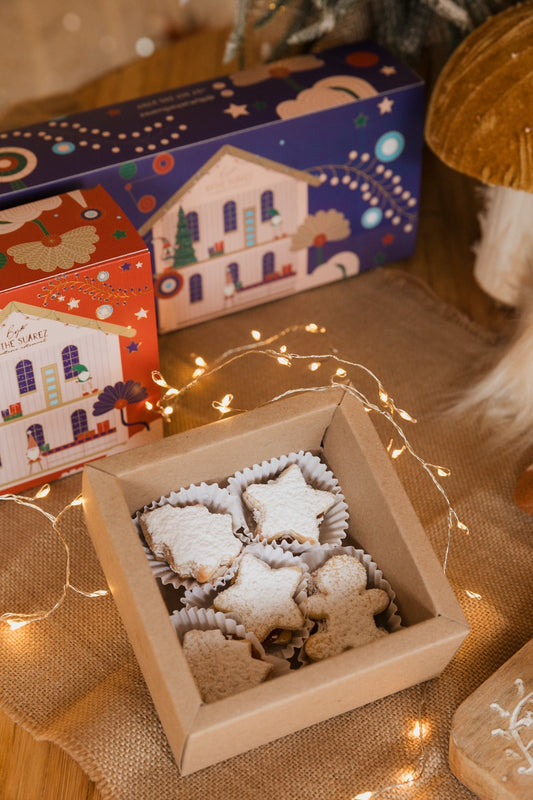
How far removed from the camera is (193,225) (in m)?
1.19

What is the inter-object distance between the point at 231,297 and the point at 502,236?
1.31 feet

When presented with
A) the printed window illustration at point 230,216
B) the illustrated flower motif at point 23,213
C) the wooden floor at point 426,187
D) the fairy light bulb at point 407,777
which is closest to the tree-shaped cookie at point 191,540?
the fairy light bulb at point 407,777

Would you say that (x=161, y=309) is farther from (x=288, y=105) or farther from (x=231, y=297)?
(x=288, y=105)

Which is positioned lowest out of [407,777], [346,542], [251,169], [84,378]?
[407,777]

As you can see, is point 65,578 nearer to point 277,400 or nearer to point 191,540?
point 191,540

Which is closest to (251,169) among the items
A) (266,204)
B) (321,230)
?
(266,204)

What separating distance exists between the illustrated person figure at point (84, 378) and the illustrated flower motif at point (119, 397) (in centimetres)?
2

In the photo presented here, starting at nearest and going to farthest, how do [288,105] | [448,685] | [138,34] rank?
[448,685]
[288,105]
[138,34]

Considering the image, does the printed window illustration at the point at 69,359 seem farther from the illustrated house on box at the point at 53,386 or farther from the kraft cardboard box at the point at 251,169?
the kraft cardboard box at the point at 251,169

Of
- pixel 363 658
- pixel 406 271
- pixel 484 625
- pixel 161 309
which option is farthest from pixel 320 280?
pixel 363 658

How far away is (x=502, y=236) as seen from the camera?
1.25m

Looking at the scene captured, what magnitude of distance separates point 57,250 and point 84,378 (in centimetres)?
15

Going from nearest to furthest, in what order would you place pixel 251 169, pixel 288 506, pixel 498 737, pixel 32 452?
1. pixel 498 737
2. pixel 288 506
3. pixel 32 452
4. pixel 251 169

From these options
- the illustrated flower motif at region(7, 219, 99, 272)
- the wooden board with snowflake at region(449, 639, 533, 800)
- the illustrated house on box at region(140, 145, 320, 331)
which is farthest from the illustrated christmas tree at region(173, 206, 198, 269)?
the wooden board with snowflake at region(449, 639, 533, 800)
